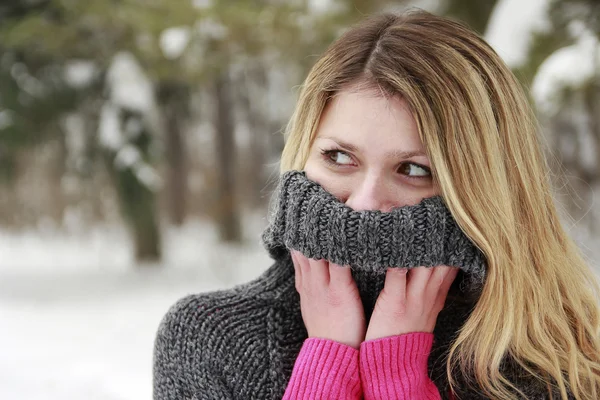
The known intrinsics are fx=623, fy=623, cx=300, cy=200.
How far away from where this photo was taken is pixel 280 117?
1444 centimetres

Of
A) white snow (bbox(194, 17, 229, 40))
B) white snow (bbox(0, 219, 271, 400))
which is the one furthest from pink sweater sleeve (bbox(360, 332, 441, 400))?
white snow (bbox(194, 17, 229, 40))

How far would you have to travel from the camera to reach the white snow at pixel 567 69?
4812 mm

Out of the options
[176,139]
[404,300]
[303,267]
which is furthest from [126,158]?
[404,300]

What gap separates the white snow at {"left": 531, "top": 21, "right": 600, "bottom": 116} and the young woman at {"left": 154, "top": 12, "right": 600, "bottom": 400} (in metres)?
3.52

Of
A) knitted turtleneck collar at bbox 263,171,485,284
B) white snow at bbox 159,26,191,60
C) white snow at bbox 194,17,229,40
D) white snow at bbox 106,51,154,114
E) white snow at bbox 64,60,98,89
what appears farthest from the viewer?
white snow at bbox 64,60,98,89

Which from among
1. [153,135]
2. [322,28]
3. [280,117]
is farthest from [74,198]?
[322,28]

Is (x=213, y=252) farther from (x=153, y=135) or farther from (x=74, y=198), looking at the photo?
(x=74, y=198)

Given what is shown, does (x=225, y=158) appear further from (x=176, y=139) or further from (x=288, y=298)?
(x=288, y=298)

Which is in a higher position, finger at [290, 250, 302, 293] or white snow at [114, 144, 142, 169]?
white snow at [114, 144, 142, 169]

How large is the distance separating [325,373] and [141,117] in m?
7.50

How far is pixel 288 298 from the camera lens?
166 cm

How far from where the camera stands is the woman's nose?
1.40m

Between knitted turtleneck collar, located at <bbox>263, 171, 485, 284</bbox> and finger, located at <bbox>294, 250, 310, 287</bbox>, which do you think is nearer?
knitted turtleneck collar, located at <bbox>263, 171, 485, 284</bbox>

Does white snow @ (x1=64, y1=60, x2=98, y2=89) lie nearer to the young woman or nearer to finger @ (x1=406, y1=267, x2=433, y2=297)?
the young woman
